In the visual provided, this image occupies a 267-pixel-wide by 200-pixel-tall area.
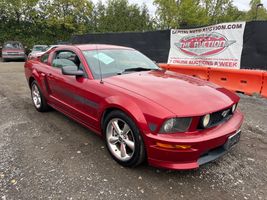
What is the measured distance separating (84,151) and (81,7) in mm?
29264

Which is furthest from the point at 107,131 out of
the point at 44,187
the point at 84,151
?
the point at 44,187

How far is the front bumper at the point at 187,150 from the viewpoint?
8.04 feet

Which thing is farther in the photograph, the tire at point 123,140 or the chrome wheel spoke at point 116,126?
the chrome wheel spoke at point 116,126

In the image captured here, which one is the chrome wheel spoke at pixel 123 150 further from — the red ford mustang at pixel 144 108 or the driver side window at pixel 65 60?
the driver side window at pixel 65 60

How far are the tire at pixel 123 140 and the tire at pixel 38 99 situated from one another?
2.23 m

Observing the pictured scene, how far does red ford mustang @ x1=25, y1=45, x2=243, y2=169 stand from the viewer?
8.21 feet

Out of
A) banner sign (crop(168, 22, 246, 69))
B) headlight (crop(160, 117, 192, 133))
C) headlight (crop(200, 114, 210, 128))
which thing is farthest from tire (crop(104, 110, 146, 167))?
banner sign (crop(168, 22, 246, 69))

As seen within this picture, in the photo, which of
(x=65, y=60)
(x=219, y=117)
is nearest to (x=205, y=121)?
(x=219, y=117)

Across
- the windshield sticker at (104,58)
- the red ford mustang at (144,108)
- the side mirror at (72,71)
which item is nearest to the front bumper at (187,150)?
the red ford mustang at (144,108)

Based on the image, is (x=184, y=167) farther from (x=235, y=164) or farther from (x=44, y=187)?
(x=44, y=187)

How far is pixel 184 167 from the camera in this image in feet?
8.29

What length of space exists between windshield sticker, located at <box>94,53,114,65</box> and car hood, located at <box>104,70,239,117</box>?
464 millimetres

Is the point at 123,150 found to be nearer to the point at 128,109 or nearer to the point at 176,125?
the point at 128,109

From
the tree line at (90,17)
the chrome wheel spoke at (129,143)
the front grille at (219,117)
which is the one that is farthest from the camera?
the tree line at (90,17)
